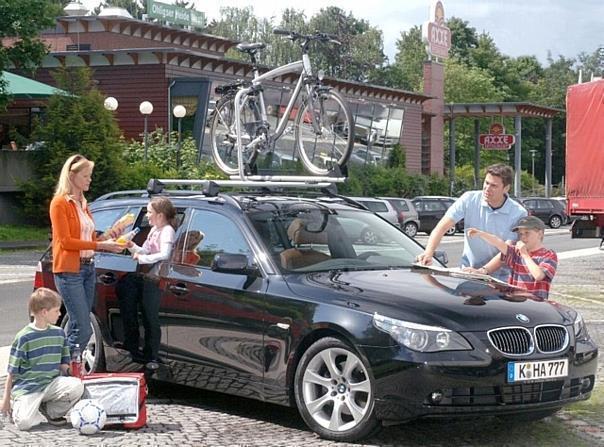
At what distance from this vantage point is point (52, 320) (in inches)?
292

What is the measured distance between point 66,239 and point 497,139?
70689 mm

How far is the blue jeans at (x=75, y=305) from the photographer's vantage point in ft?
26.3

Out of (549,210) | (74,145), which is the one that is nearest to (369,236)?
(74,145)

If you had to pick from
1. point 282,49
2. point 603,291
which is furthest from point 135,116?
point 282,49

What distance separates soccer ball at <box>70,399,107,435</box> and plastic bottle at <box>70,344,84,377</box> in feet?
1.39

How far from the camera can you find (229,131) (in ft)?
38.8

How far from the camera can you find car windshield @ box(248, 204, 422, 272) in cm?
780

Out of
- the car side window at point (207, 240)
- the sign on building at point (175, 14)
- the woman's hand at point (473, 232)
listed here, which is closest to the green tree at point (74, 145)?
the sign on building at point (175, 14)

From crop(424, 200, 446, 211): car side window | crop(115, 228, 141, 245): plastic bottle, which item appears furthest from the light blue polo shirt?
crop(424, 200, 446, 211): car side window

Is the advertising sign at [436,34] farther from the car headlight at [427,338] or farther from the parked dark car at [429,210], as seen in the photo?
the car headlight at [427,338]

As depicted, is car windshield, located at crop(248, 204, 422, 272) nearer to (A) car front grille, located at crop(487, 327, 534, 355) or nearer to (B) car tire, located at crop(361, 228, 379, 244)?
(B) car tire, located at crop(361, 228, 379, 244)

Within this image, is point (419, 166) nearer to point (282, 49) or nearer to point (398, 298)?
point (282, 49)

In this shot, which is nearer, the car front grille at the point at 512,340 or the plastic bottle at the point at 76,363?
the car front grille at the point at 512,340

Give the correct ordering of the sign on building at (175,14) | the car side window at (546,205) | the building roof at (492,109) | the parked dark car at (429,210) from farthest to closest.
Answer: the building roof at (492,109)
the sign on building at (175,14)
the car side window at (546,205)
the parked dark car at (429,210)
